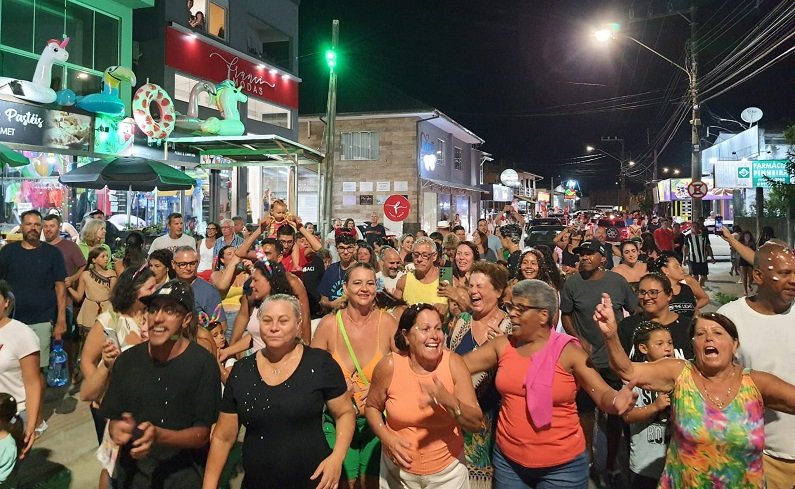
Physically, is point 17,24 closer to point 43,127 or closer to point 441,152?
point 43,127

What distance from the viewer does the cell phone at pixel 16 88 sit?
12.6 metres

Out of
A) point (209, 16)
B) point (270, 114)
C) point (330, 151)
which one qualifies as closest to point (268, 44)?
point (270, 114)

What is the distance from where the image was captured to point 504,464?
3.58 metres

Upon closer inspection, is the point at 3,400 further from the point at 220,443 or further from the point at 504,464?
the point at 504,464

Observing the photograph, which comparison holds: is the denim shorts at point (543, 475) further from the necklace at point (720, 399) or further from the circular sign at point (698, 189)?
the circular sign at point (698, 189)

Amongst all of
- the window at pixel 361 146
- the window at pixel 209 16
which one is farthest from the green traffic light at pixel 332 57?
the window at pixel 361 146

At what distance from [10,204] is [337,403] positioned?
14767 mm

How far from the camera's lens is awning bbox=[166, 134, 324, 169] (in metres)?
14.8

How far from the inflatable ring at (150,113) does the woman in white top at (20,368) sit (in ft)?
40.9

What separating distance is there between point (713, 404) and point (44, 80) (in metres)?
14.9

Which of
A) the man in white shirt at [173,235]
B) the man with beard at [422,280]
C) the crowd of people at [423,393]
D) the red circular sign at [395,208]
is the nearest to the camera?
the crowd of people at [423,393]

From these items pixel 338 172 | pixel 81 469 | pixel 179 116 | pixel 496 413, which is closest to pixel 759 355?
pixel 496 413

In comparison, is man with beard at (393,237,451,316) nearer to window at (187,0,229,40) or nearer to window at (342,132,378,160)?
window at (187,0,229,40)

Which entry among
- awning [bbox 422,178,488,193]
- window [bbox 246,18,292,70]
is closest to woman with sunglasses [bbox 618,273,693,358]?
window [bbox 246,18,292,70]
